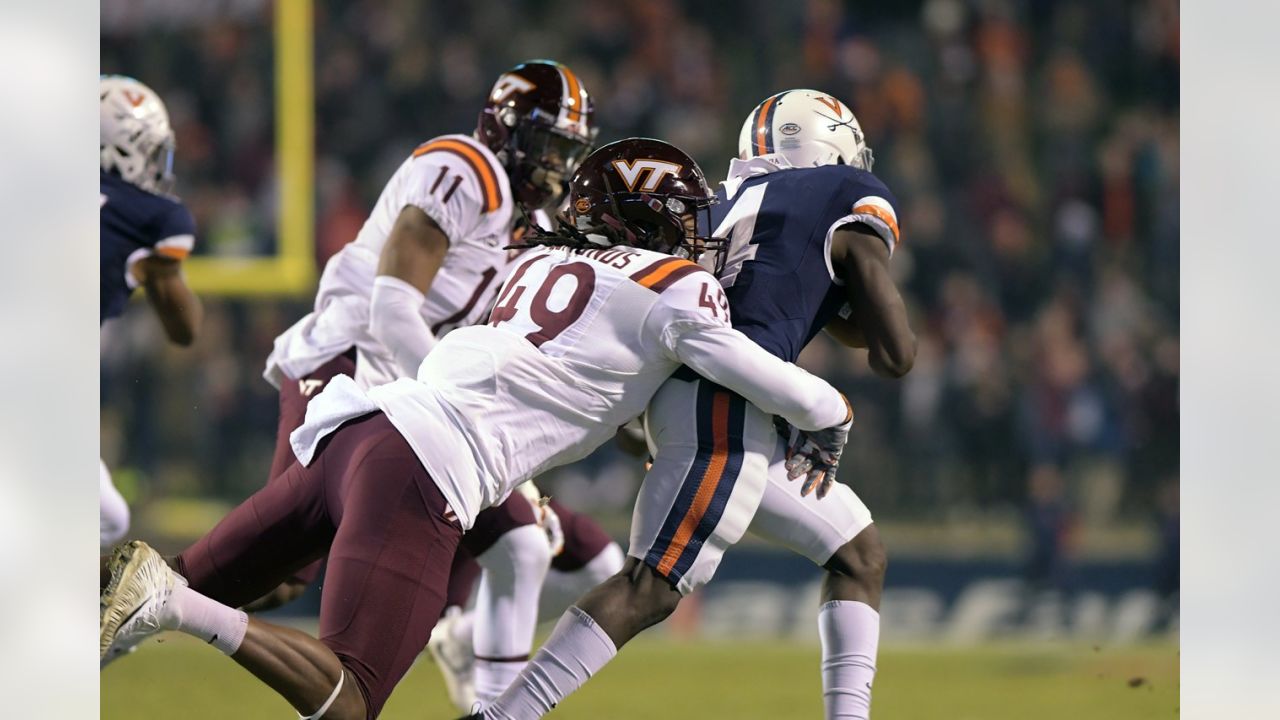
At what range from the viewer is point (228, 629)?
245 centimetres

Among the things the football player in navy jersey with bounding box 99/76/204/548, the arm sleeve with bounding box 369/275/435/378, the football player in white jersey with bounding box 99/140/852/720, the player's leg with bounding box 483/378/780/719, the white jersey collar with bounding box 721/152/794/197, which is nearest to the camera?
the football player in white jersey with bounding box 99/140/852/720

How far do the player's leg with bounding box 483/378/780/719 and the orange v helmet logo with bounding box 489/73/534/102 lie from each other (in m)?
1.13

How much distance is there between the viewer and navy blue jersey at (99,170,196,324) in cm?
393

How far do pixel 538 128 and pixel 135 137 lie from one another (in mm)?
1246

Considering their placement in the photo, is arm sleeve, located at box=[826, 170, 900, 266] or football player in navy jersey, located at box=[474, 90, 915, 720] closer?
football player in navy jersey, located at box=[474, 90, 915, 720]

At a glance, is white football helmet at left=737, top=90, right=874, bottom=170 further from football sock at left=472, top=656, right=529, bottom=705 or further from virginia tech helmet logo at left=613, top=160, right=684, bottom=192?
football sock at left=472, top=656, right=529, bottom=705

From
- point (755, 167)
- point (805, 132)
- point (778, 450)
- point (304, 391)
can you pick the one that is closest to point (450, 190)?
point (304, 391)

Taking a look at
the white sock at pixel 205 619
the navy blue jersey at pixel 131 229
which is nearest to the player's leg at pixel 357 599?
the white sock at pixel 205 619

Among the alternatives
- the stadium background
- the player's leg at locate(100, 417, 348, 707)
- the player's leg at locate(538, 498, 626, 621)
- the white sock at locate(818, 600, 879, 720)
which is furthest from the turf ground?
the player's leg at locate(100, 417, 348, 707)

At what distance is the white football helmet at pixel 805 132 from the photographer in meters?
3.08

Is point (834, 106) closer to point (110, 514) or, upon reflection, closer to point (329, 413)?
point (329, 413)
